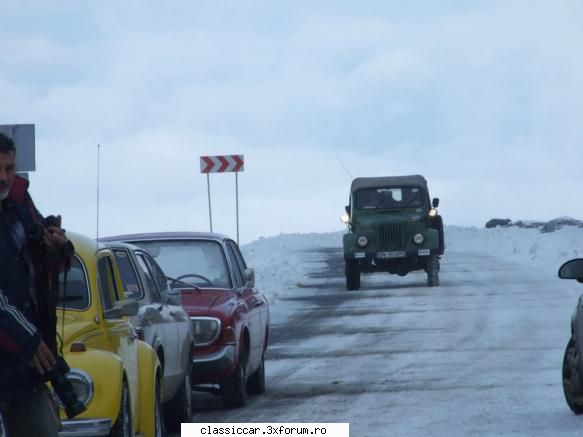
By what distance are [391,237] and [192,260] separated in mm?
18071

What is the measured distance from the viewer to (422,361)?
51.9ft

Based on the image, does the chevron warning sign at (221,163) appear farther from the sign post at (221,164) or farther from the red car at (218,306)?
the red car at (218,306)

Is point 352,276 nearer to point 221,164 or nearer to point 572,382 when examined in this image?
point 221,164

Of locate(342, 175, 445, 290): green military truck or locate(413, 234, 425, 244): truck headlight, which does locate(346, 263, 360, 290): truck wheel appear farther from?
locate(413, 234, 425, 244): truck headlight

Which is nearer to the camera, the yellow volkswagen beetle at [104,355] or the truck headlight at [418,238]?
the yellow volkswagen beetle at [104,355]

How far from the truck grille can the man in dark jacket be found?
84.1 feet

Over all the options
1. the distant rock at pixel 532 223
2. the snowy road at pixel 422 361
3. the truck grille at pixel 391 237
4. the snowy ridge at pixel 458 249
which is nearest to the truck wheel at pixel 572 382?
the snowy road at pixel 422 361

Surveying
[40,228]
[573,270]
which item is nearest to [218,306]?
[573,270]

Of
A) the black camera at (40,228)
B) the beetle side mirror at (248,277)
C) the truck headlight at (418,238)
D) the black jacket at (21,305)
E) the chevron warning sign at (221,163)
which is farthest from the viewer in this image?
the truck headlight at (418,238)

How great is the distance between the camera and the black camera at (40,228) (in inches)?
212

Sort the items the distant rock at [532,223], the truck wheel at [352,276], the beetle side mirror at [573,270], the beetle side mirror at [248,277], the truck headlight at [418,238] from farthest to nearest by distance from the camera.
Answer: the distant rock at [532,223], the truck headlight at [418,238], the truck wheel at [352,276], the beetle side mirror at [248,277], the beetle side mirror at [573,270]

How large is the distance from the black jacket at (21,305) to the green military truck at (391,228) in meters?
25.1

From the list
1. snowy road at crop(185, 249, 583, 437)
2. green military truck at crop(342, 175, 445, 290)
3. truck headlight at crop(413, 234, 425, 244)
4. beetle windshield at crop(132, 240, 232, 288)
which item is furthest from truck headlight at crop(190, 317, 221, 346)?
truck headlight at crop(413, 234, 425, 244)

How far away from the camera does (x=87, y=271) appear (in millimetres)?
8586
